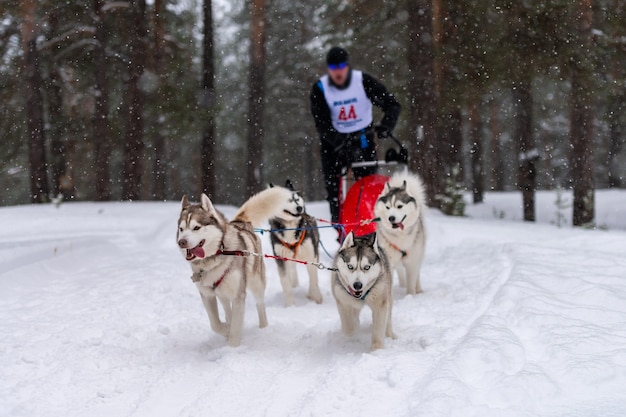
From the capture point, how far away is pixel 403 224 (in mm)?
5289

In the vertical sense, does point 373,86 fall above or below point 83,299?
above

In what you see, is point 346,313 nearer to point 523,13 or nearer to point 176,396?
point 176,396

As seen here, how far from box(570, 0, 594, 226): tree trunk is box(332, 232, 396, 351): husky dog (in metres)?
8.34

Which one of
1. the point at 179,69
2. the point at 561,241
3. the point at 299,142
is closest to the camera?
the point at 561,241

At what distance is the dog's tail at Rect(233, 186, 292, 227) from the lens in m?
4.81

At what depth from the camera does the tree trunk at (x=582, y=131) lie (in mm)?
10203

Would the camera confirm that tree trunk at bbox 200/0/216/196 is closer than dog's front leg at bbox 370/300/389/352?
No

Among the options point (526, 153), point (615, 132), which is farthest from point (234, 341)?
point (615, 132)

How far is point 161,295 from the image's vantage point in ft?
18.6

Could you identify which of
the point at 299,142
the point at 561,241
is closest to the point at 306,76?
the point at 299,142

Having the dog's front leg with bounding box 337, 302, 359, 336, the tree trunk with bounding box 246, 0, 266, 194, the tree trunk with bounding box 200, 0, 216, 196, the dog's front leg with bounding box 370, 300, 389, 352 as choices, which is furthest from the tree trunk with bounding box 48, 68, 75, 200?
the dog's front leg with bounding box 370, 300, 389, 352

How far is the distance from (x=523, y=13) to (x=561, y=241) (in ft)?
18.3

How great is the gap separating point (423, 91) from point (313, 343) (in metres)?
7.76

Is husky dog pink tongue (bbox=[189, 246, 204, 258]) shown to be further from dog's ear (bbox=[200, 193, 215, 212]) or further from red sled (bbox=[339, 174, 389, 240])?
red sled (bbox=[339, 174, 389, 240])
